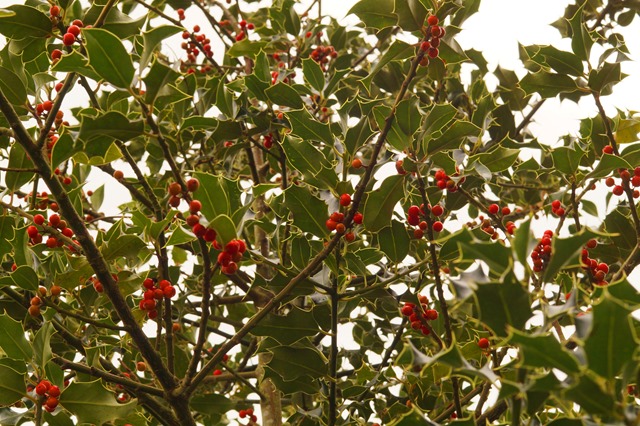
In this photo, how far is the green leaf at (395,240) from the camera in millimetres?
1649

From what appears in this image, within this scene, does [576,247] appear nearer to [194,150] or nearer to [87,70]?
[87,70]

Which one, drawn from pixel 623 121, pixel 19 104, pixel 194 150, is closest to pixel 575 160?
pixel 623 121

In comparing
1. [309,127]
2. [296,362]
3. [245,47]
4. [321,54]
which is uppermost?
[321,54]

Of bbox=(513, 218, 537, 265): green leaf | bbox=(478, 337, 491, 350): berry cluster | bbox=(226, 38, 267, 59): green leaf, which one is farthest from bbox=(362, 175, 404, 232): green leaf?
bbox=(226, 38, 267, 59): green leaf

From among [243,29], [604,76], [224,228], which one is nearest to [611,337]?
[224,228]

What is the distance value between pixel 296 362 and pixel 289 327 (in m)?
0.11

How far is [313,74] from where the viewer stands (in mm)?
1930

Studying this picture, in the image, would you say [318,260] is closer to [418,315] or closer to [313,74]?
[418,315]

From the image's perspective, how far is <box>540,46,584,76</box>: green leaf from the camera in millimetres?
1777

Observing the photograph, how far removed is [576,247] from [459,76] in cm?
189

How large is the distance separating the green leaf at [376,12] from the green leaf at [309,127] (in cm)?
27

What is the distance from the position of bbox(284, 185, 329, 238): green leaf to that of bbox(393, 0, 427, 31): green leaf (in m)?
0.46

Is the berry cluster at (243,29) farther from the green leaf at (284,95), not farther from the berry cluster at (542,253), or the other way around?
the berry cluster at (542,253)

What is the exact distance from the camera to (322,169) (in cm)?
154
